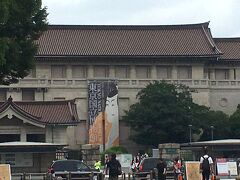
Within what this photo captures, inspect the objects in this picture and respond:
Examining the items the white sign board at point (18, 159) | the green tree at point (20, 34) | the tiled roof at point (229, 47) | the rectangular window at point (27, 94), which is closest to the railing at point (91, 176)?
the white sign board at point (18, 159)

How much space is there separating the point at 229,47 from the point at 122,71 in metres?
14.2

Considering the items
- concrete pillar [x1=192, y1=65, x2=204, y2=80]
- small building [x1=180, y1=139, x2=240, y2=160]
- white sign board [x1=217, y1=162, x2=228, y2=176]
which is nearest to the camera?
white sign board [x1=217, y1=162, x2=228, y2=176]

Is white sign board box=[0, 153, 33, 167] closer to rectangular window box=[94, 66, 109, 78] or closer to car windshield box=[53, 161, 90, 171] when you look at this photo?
car windshield box=[53, 161, 90, 171]

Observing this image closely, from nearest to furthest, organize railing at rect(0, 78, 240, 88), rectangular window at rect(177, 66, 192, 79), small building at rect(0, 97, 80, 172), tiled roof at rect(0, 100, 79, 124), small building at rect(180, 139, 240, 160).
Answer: small building at rect(180, 139, 240, 160) < small building at rect(0, 97, 80, 172) < tiled roof at rect(0, 100, 79, 124) < railing at rect(0, 78, 240, 88) < rectangular window at rect(177, 66, 192, 79)

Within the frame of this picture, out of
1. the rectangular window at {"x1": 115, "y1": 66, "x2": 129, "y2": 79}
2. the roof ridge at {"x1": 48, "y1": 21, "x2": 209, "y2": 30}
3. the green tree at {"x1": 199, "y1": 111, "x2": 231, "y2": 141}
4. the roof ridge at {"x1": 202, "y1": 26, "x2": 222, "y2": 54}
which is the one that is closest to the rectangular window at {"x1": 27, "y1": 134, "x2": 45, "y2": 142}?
the green tree at {"x1": 199, "y1": 111, "x2": 231, "y2": 141}

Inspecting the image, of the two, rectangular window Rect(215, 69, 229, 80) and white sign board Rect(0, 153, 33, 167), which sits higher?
rectangular window Rect(215, 69, 229, 80)

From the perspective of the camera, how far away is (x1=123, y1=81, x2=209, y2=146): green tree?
7994 centimetres

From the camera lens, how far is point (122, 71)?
8906 cm

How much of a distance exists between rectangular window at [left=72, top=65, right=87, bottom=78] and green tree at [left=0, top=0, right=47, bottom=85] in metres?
50.8

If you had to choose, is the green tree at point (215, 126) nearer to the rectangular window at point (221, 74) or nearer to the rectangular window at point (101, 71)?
the rectangular window at point (221, 74)

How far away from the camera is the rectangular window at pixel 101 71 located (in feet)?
291

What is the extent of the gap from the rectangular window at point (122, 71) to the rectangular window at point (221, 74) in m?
11.5

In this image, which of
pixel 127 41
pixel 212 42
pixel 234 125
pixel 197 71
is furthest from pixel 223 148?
pixel 127 41

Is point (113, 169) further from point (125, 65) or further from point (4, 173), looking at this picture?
point (125, 65)
